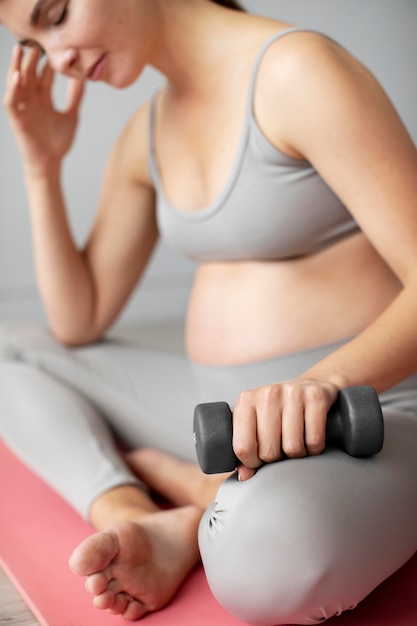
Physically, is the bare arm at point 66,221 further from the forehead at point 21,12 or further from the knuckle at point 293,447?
the knuckle at point 293,447

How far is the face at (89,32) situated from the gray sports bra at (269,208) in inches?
7.3

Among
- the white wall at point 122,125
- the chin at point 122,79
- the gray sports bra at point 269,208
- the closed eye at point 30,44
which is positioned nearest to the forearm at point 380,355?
the gray sports bra at point 269,208

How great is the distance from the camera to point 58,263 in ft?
4.75

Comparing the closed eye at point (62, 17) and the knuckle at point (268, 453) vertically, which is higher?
the closed eye at point (62, 17)

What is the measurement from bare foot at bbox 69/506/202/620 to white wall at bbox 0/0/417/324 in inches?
45.1

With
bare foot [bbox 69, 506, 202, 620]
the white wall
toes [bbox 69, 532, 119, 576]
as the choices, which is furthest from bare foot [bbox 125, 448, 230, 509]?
the white wall

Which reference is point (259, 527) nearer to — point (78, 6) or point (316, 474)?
point (316, 474)

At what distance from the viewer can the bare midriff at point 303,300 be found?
1154 millimetres

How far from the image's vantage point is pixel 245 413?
0.78m

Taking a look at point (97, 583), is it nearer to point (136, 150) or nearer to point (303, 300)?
point (303, 300)

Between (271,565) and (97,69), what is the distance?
0.74 meters

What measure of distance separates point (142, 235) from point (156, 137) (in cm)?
22

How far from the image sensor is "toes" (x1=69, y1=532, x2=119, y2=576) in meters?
0.84

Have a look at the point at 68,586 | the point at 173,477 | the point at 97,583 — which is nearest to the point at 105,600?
the point at 97,583
